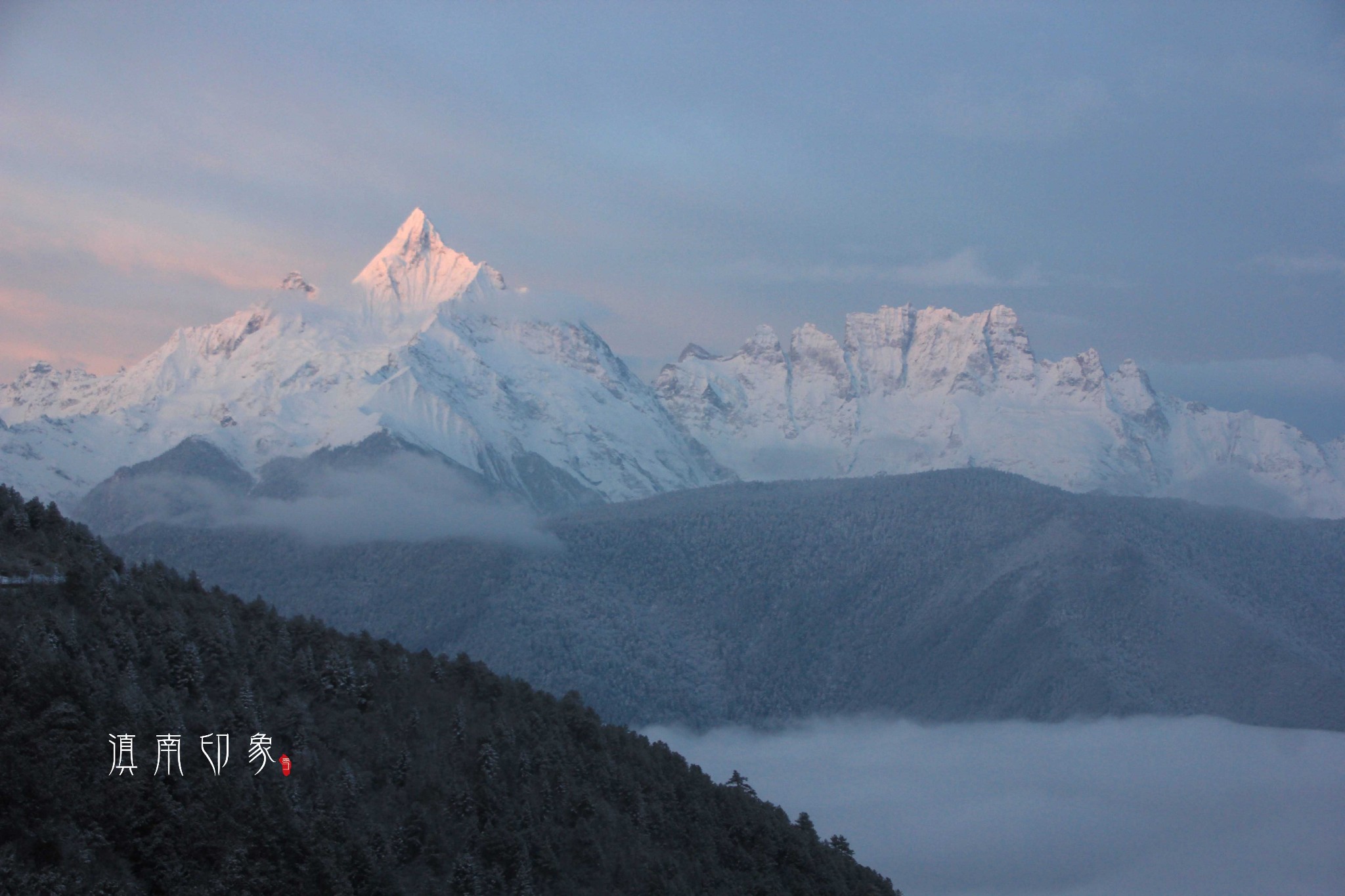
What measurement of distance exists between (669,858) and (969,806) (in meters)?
135

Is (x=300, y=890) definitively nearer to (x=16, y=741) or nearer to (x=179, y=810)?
(x=179, y=810)

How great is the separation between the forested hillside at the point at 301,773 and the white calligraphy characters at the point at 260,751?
7.4 inches

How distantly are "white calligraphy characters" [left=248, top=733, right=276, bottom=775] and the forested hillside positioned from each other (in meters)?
0.19

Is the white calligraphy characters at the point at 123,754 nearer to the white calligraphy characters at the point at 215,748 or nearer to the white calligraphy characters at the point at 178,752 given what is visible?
the white calligraphy characters at the point at 178,752

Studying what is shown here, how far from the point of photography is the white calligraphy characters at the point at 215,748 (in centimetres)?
6044

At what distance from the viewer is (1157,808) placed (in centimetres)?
19638

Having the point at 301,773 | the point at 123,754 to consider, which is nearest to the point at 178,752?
the point at 123,754

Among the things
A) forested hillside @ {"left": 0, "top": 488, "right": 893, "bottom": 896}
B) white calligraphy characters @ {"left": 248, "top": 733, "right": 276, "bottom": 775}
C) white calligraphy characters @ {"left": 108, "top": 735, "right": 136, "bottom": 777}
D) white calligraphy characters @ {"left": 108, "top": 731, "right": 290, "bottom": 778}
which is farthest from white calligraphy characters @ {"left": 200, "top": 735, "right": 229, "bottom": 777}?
white calligraphy characters @ {"left": 108, "top": 735, "right": 136, "bottom": 777}

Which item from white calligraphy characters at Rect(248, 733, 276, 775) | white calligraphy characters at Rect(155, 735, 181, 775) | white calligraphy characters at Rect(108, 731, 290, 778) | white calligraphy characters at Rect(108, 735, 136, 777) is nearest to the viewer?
white calligraphy characters at Rect(108, 735, 136, 777)

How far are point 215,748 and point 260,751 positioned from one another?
2898 millimetres

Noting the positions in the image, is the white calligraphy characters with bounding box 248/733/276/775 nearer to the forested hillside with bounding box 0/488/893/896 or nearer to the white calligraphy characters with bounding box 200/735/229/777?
the forested hillside with bounding box 0/488/893/896

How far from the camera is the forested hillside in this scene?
2158 inches

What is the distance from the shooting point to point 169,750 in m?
59.1

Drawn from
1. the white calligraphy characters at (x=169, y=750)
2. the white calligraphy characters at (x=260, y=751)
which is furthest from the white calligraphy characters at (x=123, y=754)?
the white calligraphy characters at (x=260, y=751)
